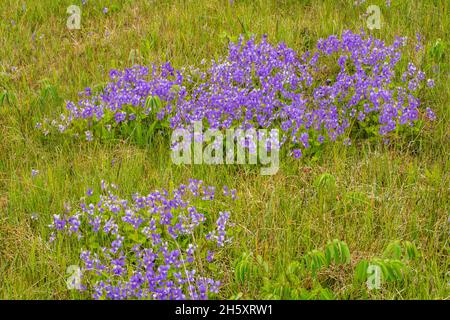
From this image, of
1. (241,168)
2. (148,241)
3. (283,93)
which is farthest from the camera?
(283,93)

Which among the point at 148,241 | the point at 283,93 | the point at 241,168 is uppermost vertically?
the point at 283,93

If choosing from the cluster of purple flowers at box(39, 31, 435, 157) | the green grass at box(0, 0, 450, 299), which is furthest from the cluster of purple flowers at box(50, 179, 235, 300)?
the cluster of purple flowers at box(39, 31, 435, 157)

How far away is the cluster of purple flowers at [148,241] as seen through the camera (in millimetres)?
3293

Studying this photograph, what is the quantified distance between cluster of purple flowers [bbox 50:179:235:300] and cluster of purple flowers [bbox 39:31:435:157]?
35.4 inches

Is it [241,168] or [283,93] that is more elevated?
[283,93]

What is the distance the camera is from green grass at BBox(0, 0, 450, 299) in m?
3.60

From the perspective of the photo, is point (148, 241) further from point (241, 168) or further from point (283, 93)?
point (283, 93)

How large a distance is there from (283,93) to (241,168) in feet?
2.82

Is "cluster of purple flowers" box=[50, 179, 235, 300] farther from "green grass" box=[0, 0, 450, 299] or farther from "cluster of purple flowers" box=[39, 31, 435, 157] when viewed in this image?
"cluster of purple flowers" box=[39, 31, 435, 157]

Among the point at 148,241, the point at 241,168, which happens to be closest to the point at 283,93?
the point at 241,168

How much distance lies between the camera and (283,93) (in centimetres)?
493

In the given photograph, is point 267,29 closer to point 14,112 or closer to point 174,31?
point 174,31
